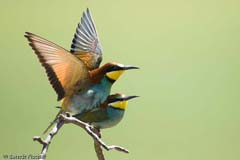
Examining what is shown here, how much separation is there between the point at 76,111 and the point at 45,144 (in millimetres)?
401

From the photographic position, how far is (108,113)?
3.64ft

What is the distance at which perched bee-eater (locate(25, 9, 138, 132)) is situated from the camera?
0.84 metres

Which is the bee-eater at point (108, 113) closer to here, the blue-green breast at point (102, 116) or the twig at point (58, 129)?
the blue-green breast at point (102, 116)

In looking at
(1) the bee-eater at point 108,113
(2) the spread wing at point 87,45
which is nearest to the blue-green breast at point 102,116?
(1) the bee-eater at point 108,113

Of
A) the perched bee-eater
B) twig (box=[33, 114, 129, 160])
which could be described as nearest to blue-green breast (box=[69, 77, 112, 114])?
the perched bee-eater

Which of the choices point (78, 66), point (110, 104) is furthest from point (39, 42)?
point (110, 104)

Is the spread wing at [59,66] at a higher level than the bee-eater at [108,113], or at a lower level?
higher

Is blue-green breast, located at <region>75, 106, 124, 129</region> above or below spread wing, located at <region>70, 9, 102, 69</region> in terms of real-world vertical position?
below

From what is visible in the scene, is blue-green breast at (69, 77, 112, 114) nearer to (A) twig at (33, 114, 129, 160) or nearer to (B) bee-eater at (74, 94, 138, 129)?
(B) bee-eater at (74, 94, 138, 129)

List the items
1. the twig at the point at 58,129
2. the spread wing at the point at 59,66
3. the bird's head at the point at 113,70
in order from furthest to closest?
the bird's head at the point at 113,70
the spread wing at the point at 59,66
the twig at the point at 58,129

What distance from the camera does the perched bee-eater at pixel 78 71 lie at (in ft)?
2.75

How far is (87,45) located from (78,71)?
0.70 feet

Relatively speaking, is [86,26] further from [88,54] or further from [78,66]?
[78,66]

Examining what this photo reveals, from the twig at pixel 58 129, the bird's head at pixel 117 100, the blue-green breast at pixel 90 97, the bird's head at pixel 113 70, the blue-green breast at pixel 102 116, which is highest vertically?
the bird's head at pixel 113 70
